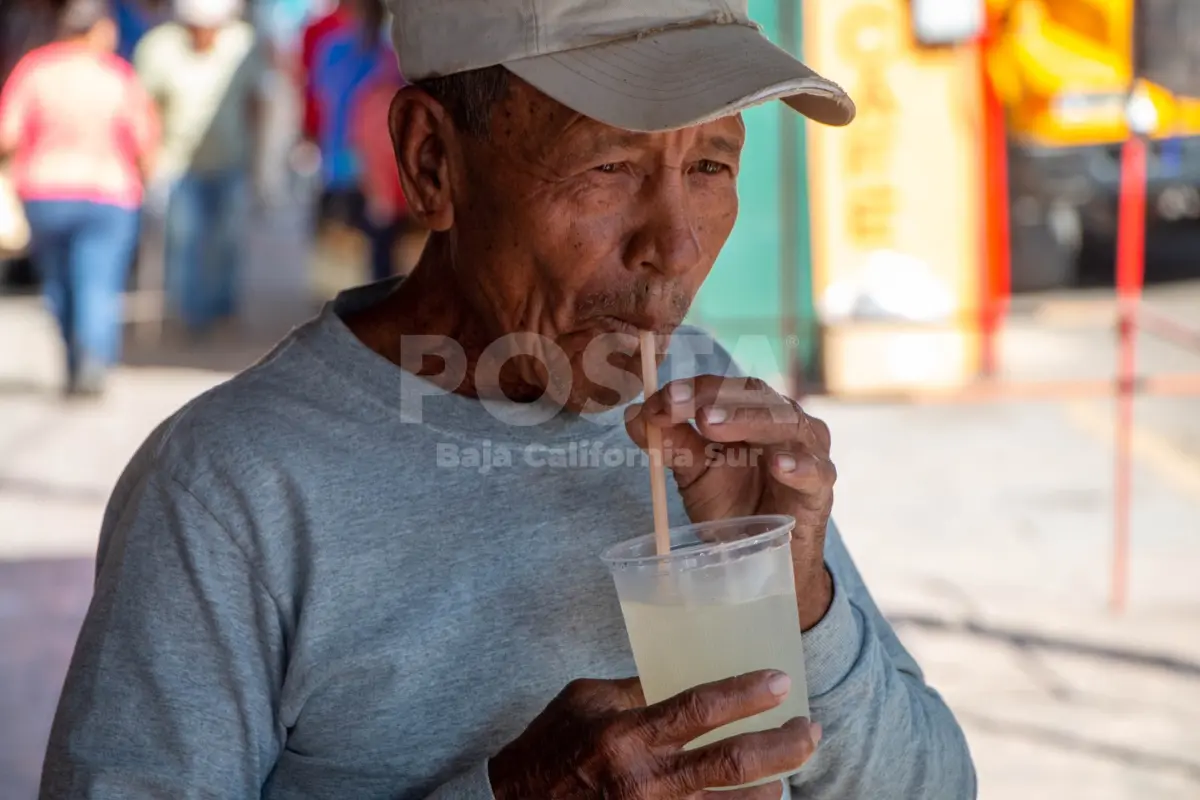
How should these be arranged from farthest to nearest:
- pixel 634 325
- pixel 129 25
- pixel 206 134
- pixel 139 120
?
pixel 129 25, pixel 206 134, pixel 139 120, pixel 634 325

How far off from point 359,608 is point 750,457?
1.45ft

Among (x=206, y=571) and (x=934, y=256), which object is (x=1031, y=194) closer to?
(x=934, y=256)

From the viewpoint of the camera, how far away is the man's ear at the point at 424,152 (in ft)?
5.26

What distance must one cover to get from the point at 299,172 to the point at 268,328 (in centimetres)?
378

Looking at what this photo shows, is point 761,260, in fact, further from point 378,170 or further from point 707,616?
point 707,616

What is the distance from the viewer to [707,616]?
4.60 feet

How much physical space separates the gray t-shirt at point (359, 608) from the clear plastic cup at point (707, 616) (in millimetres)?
163

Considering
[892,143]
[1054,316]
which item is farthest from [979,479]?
[1054,316]

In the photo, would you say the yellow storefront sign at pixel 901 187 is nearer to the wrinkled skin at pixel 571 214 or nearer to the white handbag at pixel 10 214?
the white handbag at pixel 10 214

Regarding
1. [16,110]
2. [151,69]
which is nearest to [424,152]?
[16,110]

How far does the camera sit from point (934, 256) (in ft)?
21.8

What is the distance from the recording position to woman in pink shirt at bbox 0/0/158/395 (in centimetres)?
739

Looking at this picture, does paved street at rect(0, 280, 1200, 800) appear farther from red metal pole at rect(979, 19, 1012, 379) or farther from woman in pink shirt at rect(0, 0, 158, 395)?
red metal pole at rect(979, 19, 1012, 379)

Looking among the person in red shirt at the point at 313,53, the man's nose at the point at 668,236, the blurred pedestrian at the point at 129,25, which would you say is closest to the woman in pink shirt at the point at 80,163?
the person in red shirt at the point at 313,53
